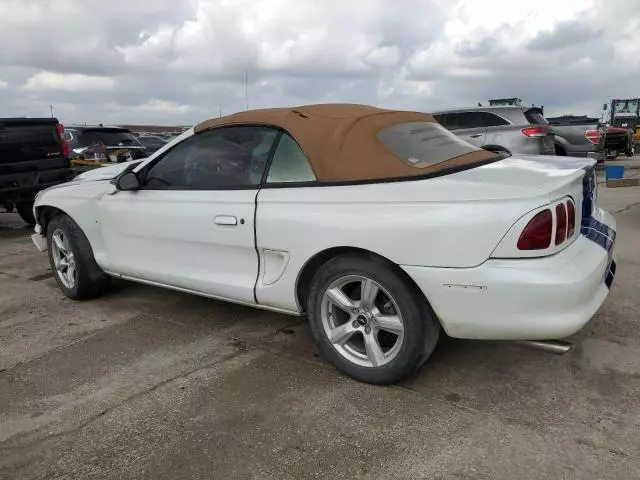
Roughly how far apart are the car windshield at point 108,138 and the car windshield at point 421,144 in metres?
7.61

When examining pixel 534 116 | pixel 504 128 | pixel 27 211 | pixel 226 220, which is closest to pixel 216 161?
pixel 226 220

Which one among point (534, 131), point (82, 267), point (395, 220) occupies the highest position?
point (534, 131)

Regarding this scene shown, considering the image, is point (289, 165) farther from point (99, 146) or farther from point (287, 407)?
point (99, 146)

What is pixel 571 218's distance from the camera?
2.78 metres

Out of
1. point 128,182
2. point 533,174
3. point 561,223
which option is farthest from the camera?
point 128,182

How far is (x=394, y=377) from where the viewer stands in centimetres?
296

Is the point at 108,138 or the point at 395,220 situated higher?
the point at 108,138

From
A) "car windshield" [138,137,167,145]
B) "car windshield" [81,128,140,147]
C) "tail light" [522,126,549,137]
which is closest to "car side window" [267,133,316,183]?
"car windshield" [81,128,140,147]

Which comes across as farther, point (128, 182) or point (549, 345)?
point (128, 182)

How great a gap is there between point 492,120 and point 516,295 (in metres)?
8.60

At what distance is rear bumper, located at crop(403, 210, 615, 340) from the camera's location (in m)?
2.54

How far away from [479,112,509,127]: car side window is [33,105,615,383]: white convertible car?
6.99m

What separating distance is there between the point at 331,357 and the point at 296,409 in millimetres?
430

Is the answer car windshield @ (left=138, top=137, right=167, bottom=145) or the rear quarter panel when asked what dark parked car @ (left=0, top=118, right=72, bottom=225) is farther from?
car windshield @ (left=138, top=137, right=167, bottom=145)
